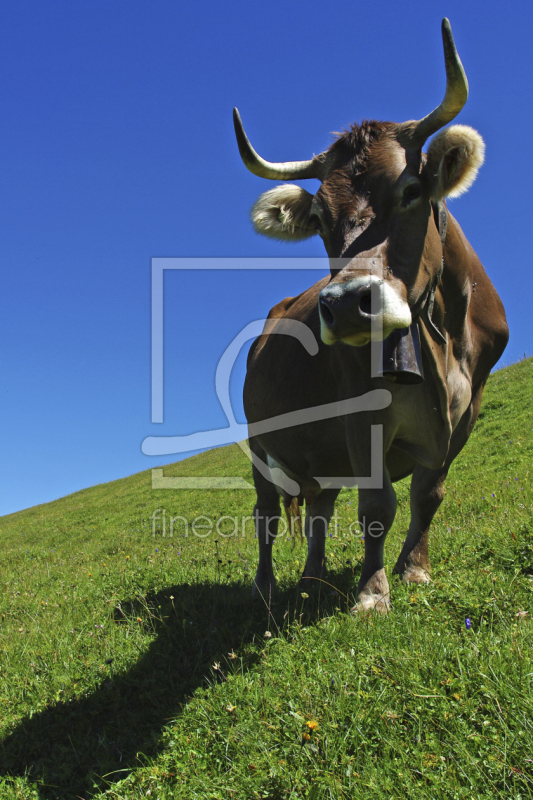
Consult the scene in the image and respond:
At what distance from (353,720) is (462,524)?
418 centimetres

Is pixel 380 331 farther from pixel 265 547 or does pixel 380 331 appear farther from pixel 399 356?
pixel 265 547

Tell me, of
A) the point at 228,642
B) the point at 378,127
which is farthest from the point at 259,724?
the point at 378,127

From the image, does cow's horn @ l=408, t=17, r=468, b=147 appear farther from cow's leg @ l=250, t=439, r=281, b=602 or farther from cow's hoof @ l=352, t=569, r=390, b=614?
cow's leg @ l=250, t=439, r=281, b=602

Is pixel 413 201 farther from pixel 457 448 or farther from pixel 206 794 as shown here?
pixel 206 794

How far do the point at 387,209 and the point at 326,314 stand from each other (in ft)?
3.20

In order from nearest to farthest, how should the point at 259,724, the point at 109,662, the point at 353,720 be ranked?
the point at 353,720
the point at 259,724
the point at 109,662

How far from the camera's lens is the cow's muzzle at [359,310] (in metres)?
3.48

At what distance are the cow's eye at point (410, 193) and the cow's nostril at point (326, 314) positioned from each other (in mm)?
1053

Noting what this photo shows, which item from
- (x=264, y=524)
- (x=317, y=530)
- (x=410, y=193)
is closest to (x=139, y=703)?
(x=264, y=524)

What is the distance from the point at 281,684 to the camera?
11.8 feet

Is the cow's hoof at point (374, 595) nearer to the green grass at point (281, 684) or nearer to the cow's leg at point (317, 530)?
the green grass at point (281, 684)

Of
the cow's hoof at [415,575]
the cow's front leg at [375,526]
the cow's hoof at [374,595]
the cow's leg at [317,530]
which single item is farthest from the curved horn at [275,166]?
the cow's leg at [317,530]

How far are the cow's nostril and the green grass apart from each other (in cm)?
203

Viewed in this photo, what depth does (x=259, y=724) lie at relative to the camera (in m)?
3.31
